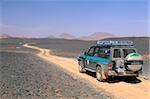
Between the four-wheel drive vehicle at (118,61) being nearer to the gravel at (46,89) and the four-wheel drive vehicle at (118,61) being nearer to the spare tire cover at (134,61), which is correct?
the spare tire cover at (134,61)

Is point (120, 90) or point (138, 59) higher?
point (138, 59)

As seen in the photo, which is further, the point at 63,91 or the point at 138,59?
the point at 138,59

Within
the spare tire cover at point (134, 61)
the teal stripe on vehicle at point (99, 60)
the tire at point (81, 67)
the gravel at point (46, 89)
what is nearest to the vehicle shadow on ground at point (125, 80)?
the spare tire cover at point (134, 61)

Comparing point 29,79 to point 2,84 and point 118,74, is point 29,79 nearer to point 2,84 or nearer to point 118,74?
point 2,84

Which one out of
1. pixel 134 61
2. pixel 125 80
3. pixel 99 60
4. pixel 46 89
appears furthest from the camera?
pixel 99 60

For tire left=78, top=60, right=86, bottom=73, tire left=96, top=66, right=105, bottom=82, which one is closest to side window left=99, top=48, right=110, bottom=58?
tire left=96, top=66, right=105, bottom=82

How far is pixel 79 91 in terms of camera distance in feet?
Result: 38.9

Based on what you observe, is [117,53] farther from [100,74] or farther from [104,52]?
[100,74]

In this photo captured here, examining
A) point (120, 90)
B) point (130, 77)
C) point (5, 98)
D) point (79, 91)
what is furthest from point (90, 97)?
point (130, 77)

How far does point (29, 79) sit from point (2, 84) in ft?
6.16

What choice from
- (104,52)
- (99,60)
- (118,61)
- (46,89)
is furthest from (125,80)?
(46,89)

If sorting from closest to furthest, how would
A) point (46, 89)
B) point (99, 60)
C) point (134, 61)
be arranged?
point (46, 89)
point (134, 61)
point (99, 60)

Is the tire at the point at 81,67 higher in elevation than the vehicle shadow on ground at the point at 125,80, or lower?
higher

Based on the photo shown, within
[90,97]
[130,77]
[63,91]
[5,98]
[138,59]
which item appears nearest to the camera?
[5,98]
